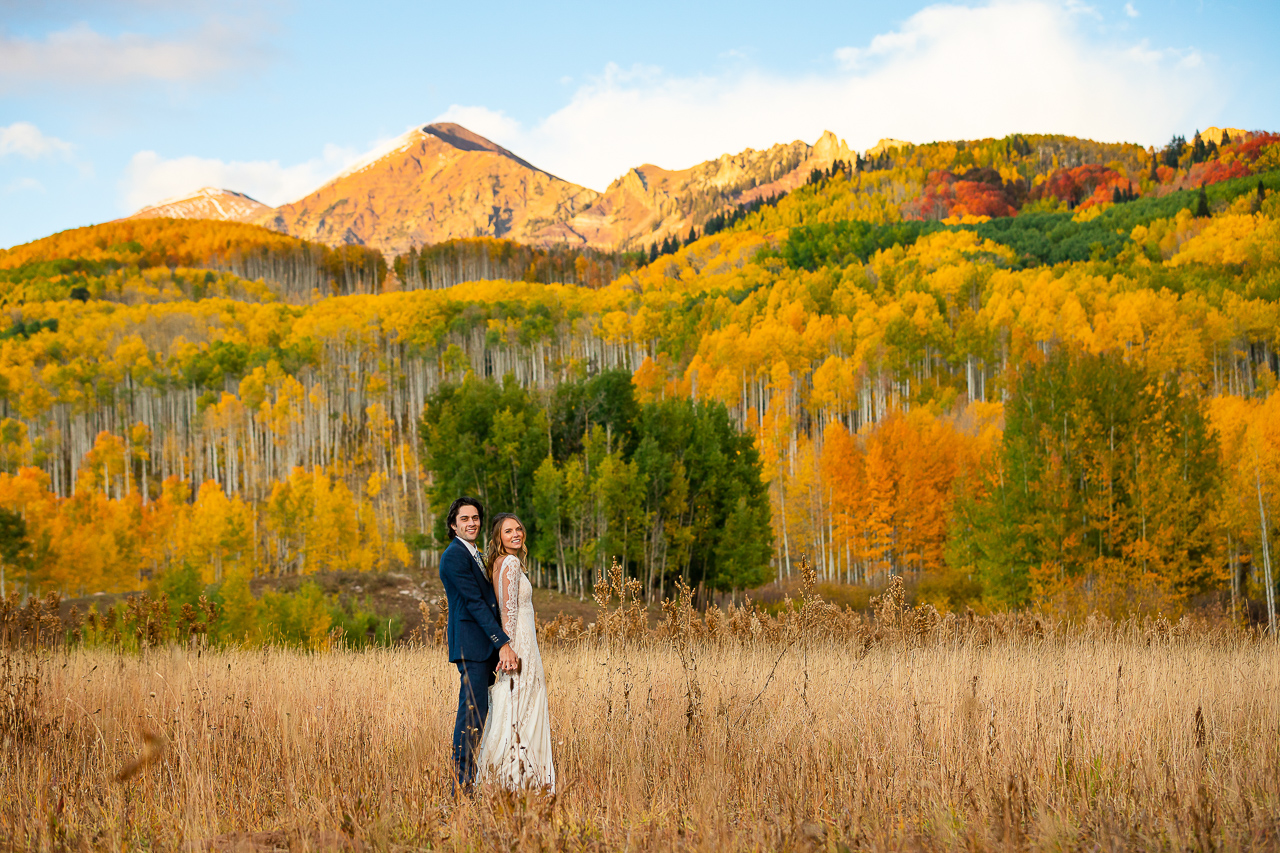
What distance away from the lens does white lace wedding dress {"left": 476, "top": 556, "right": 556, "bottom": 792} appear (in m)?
4.77

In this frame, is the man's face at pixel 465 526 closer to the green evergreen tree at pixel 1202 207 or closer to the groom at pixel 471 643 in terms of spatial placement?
the groom at pixel 471 643

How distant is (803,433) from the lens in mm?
72812

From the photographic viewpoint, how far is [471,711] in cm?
502

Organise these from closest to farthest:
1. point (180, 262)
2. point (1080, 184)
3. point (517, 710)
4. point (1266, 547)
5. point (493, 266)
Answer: point (517, 710) < point (1266, 547) < point (493, 266) < point (180, 262) < point (1080, 184)

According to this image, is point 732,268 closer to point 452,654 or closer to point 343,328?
point 343,328

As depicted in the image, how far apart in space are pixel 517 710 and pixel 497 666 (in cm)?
28

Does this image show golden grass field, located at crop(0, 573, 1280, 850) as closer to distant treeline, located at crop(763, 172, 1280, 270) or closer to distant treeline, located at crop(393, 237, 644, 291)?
distant treeline, located at crop(763, 172, 1280, 270)

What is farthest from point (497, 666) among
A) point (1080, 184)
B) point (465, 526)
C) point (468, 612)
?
point (1080, 184)

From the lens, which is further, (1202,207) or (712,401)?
(1202,207)

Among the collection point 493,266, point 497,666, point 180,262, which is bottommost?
point 497,666

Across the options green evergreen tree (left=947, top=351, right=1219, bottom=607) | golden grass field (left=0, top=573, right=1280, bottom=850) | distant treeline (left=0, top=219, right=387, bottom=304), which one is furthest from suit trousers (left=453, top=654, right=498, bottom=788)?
distant treeline (left=0, top=219, right=387, bottom=304)

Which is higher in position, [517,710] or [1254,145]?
[1254,145]

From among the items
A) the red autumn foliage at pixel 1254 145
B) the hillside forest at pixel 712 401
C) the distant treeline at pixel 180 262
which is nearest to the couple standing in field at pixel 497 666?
the hillside forest at pixel 712 401

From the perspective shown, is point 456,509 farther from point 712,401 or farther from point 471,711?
point 712,401
